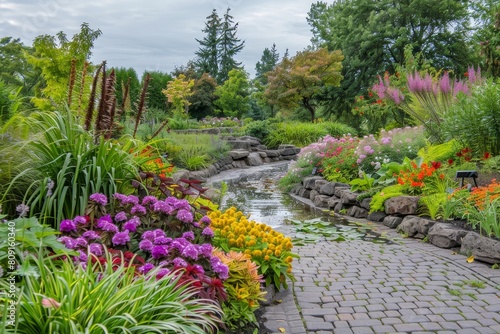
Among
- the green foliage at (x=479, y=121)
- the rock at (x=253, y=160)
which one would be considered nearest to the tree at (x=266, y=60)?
the rock at (x=253, y=160)

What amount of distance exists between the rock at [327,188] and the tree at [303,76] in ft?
43.3

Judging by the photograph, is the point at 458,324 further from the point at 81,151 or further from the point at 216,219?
the point at 81,151

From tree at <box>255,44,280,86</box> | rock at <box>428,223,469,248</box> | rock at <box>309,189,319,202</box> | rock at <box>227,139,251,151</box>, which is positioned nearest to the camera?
rock at <box>428,223,469,248</box>

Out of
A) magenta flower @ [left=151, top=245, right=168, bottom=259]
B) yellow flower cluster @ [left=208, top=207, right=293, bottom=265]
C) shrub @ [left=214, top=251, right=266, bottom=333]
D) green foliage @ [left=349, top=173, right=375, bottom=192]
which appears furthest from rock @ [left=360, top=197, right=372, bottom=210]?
magenta flower @ [left=151, top=245, right=168, bottom=259]

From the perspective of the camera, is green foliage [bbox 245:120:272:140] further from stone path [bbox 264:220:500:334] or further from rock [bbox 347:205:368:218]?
stone path [bbox 264:220:500:334]

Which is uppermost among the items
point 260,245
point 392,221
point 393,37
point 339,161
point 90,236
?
point 393,37

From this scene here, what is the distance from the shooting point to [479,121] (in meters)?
6.71

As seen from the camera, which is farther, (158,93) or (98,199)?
(158,93)

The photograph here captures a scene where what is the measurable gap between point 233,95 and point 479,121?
23483 mm

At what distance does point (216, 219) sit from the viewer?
3.91m

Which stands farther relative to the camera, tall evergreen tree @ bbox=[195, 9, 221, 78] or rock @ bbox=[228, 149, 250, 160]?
tall evergreen tree @ bbox=[195, 9, 221, 78]

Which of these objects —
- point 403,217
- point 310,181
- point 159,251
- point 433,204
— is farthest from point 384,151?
point 159,251

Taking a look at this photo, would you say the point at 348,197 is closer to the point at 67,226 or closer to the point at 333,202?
the point at 333,202

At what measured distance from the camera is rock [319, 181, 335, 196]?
8258mm
